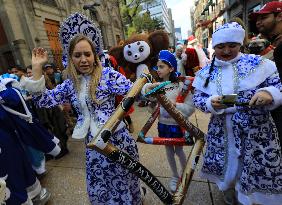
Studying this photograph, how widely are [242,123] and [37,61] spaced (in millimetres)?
1699

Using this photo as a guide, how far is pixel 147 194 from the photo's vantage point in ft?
8.68

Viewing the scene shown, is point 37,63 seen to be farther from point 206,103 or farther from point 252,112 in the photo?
point 252,112

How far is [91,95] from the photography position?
5.97ft

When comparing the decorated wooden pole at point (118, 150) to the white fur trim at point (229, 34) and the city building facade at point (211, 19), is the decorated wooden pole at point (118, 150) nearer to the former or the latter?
the white fur trim at point (229, 34)

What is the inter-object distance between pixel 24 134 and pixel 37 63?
1111 millimetres

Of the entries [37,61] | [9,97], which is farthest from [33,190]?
[37,61]

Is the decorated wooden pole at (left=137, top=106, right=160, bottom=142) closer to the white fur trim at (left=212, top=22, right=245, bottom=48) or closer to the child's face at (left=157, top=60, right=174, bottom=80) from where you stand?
the child's face at (left=157, top=60, right=174, bottom=80)

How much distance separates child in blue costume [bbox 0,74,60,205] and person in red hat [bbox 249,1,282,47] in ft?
8.27

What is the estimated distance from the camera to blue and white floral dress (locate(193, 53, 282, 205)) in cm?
172

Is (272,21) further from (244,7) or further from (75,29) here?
(244,7)

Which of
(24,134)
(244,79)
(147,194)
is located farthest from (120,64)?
(244,79)

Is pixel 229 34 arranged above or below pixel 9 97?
above

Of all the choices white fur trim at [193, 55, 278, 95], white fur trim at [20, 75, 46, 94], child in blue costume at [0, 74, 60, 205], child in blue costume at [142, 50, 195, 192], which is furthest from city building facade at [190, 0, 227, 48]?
white fur trim at [20, 75, 46, 94]

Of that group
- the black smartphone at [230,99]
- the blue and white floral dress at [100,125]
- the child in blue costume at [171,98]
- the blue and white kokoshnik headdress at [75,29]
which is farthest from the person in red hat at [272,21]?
the blue and white kokoshnik headdress at [75,29]
